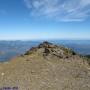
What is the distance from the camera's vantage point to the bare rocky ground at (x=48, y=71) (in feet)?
58.0

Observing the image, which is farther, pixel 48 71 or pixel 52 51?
pixel 52 51

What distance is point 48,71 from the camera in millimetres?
21734

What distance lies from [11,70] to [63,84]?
685 cm

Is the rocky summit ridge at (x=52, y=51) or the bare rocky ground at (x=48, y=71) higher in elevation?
the rocky summit ridge at (x=52, y=51)

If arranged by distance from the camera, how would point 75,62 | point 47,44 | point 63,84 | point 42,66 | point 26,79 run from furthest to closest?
1. point 47,44
2. point 75,62
3. point 42,66
4. point 26,79
5. point 63,84

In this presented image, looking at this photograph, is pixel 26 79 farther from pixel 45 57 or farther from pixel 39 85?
pixel 45 57

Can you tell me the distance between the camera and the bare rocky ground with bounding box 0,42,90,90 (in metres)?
17.7

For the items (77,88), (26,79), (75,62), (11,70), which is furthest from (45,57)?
(77,88)

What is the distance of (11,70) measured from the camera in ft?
72.7

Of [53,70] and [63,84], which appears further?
[53,70]

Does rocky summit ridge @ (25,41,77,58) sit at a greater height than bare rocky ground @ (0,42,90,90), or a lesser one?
greater

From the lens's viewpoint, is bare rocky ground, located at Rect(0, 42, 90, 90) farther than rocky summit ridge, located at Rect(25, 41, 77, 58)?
No

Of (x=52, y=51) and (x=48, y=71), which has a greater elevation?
(x=52, y=51)

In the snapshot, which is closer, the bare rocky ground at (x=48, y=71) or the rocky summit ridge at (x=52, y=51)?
the bare rocky ground at (x=48, y=71)
